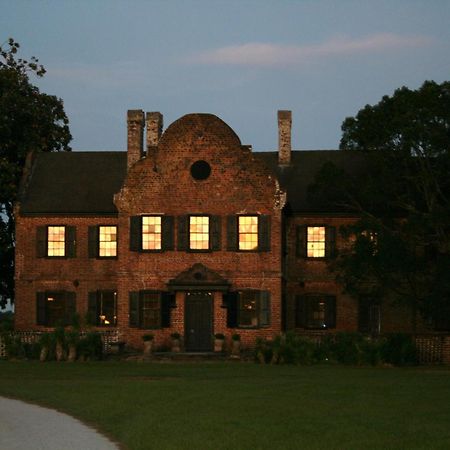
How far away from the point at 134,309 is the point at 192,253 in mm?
3110

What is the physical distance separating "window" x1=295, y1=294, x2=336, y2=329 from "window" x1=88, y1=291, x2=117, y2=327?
294 inches

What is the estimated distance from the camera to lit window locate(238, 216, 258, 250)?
4675 centimetres

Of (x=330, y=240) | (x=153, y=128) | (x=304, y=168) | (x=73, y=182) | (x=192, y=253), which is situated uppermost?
(x=153, y=128)

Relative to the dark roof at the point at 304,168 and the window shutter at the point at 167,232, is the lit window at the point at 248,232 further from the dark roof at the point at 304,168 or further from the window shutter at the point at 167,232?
the window shutter at the point at 167,232

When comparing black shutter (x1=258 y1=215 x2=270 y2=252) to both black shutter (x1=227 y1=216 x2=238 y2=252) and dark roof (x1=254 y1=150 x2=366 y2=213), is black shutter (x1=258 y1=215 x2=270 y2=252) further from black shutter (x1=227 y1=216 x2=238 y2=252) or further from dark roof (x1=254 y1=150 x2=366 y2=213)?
dark roof (x1=254 y1=150 x2=366 y2=213)

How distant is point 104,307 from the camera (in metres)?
50.1

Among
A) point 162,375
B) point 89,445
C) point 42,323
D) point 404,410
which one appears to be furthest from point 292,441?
point 42,323

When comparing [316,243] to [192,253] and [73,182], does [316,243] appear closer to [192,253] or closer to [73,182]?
[192,253]

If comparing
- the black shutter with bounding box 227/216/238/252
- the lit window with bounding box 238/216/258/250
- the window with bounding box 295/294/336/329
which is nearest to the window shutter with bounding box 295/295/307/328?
the window with bounding box 295/294/336/329

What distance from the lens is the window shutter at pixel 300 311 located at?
160 ft

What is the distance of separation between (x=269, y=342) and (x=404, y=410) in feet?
63.7

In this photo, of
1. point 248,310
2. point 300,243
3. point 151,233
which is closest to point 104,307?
point 151,233

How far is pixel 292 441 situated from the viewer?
18844 mm

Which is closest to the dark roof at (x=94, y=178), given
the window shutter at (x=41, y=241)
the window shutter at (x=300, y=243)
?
the window shutter at (x=41, y=241)
